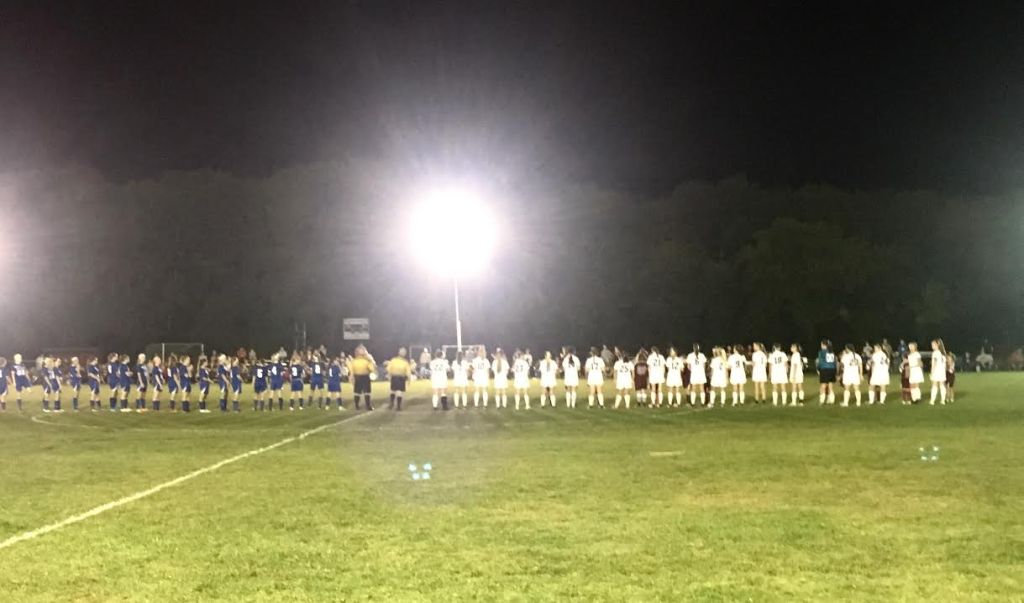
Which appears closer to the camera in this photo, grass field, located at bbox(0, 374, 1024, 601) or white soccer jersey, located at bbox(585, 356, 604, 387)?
grass field, located at bbox(0, 374, 1024, 601)

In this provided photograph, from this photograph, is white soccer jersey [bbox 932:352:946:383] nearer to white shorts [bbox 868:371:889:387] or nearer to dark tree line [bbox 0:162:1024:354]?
white shorts [bbox 868:371:889:387]

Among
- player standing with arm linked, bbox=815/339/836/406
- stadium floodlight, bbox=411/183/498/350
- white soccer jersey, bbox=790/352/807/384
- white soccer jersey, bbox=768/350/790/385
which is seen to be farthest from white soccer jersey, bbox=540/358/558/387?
stadium floodlight, bbox=411/183/498/350

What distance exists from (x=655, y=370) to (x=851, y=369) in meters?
5.22

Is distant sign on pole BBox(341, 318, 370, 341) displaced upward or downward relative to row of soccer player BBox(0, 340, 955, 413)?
upward

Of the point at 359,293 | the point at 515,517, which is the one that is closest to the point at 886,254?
the point at 359,293

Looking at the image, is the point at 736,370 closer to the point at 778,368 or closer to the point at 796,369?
the point at 778,368

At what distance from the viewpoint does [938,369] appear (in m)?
27.8

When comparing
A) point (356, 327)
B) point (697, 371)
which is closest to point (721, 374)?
point (697, 371)

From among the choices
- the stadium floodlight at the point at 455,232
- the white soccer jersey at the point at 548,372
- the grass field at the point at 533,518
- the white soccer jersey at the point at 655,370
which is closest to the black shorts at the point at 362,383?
the white soccer jersey at the point at 548,372

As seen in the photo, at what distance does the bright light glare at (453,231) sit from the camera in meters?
48.1

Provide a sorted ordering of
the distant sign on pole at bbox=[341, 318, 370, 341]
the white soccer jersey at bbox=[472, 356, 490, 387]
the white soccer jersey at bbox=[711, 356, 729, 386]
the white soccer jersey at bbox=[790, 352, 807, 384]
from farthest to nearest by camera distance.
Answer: the distant sign on pole at bbox=[341, 318, 370, 341] → the white soccer jersey at bbox=[472, 356, 490, 387] → the white soccer jersey at bbox=[711, 356, 729, 386] → the white soccer jersey at bbox=[790, 352, 807, 384]

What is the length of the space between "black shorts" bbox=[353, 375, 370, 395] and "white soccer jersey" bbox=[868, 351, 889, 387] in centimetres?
1373

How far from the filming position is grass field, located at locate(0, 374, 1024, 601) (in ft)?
27.2

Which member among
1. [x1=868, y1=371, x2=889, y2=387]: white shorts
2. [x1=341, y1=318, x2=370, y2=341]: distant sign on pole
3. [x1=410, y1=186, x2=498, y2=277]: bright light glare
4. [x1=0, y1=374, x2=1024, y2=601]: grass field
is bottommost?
[x1=0, y1=374, x2=1024, y2=601]: grass field
